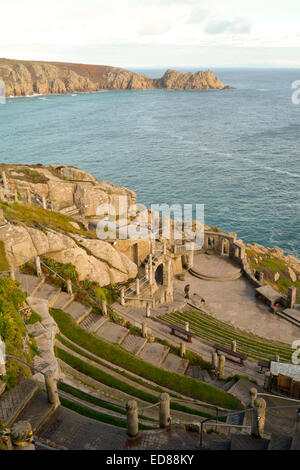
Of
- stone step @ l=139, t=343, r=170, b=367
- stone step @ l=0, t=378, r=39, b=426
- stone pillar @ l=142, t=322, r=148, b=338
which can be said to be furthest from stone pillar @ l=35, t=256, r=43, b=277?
stone step @ l=0, t=378, r=39, b=426

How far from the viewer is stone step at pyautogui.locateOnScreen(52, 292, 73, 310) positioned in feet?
78.0

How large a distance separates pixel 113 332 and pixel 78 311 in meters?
2.93

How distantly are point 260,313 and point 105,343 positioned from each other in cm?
2004

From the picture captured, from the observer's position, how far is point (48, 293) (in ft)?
79.6

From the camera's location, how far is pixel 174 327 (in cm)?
2673

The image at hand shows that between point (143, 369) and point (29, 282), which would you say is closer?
point (143, 369)

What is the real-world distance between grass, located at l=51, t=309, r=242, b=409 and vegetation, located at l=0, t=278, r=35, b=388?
12.7 feet

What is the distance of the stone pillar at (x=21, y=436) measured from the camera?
9.89 metres

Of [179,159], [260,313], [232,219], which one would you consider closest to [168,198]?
[232,219]

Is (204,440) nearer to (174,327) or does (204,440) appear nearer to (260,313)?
(174,327)

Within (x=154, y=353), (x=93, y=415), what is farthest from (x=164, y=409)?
(x=154, y=353)

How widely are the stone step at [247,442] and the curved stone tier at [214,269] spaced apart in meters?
28.7

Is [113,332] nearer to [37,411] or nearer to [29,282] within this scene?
[29,282]

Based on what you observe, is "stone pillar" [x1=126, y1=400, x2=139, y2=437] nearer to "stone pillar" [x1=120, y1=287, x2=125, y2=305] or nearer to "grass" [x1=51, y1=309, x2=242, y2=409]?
"grass" [x1=51, y1=309, x2=242, y2=409]
